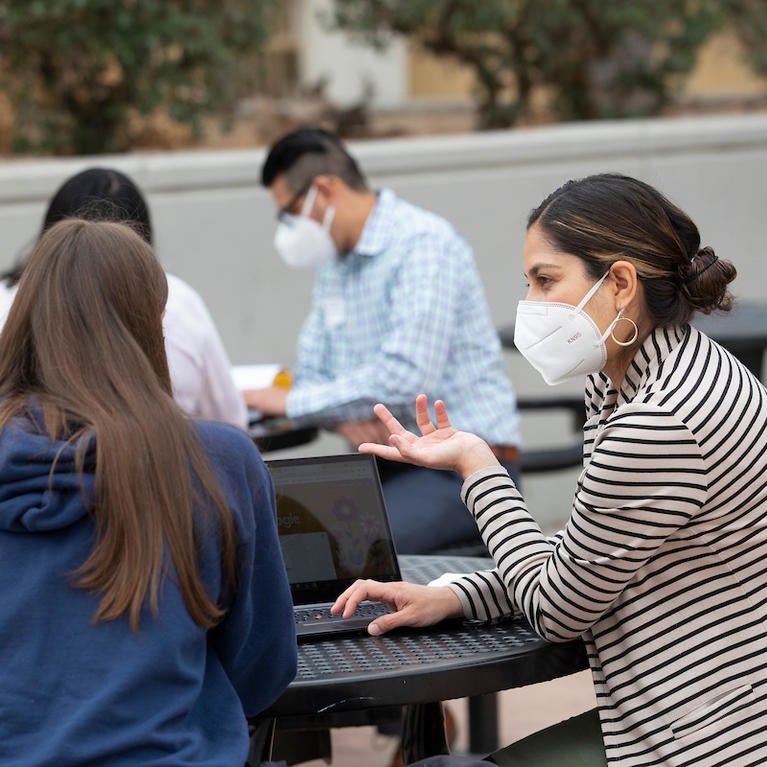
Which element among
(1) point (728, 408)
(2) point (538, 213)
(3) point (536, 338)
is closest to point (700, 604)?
(1) point (728, 408)

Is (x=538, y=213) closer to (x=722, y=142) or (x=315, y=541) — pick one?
(x=315, y=541)

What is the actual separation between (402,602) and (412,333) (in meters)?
1.54

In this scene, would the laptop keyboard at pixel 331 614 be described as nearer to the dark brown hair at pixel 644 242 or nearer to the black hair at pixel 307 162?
the dark brown hair at pixel 644 242

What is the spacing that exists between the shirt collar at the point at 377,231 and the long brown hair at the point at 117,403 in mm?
2124

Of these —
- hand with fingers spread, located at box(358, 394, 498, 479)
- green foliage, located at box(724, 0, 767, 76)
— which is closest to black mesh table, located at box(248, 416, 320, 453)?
hand with fingers spread, located at box(358, 394, 498, 479)

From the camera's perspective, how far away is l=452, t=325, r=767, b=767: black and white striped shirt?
2057mm

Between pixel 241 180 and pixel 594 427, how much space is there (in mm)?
4105

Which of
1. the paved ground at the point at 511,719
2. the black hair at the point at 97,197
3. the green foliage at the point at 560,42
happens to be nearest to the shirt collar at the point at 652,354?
the black hair at the point at 97,197

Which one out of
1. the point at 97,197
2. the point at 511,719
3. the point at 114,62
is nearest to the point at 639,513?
the point at 97,197

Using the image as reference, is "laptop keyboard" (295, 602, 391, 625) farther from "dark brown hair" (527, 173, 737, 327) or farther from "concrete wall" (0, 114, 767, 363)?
"concrete wall" (0, 114, 767, 363)

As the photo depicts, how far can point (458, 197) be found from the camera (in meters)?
6.58

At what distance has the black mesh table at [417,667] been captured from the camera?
208 cm

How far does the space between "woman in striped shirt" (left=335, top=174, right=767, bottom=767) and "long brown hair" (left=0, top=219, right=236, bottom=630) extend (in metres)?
0.57

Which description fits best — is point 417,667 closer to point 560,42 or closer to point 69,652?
point 69,652
